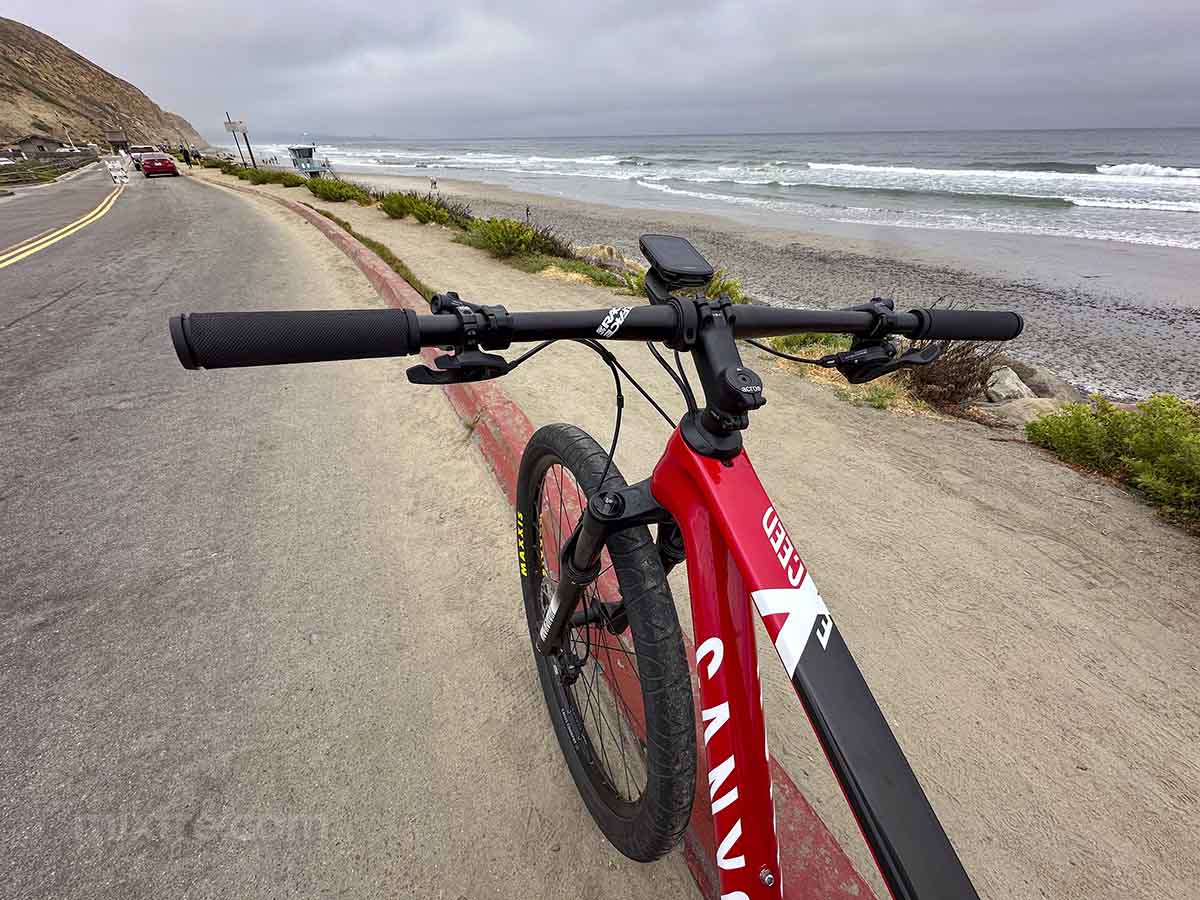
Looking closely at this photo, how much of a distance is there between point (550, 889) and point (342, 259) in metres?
8.60

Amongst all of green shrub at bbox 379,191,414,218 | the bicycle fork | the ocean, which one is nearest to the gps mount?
the bicycle fork

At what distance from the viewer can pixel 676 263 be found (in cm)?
115

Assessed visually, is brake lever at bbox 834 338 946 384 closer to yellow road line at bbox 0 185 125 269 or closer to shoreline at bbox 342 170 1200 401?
shoreline at bbox 342 170 1200 401

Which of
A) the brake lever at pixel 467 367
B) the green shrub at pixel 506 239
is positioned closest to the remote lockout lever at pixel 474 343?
the brake lever at pixel 467 367

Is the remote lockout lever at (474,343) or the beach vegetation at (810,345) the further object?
the beach vegetation at (810,345)

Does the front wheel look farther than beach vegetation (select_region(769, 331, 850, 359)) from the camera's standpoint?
No

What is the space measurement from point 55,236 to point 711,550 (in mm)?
14291

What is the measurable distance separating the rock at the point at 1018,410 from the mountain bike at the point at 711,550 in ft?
12.4

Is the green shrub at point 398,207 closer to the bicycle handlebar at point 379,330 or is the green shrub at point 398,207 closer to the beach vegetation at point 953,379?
the beach vegetation at point 953,379

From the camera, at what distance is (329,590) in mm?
2465

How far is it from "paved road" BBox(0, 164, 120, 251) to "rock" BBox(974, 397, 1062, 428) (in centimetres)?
1411

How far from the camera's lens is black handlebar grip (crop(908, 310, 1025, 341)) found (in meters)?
1.29

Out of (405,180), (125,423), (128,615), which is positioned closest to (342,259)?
(125,423)

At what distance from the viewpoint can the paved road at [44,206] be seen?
1052cm
